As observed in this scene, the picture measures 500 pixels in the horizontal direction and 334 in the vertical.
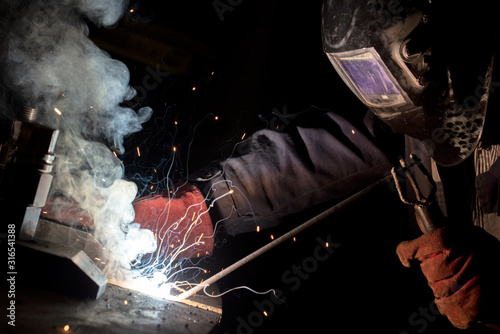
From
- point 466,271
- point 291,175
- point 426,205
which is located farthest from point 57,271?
point 466,271

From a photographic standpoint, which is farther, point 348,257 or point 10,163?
point 348,257

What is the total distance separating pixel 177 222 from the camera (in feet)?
8.18

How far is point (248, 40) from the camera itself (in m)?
4.52

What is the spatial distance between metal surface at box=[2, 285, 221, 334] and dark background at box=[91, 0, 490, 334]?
118 centimetres

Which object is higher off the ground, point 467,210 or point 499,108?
point 499,108

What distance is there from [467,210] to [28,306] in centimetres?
273

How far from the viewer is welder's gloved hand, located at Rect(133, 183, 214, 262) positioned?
2.44 meters

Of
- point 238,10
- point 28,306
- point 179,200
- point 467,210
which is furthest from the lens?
point 238,10

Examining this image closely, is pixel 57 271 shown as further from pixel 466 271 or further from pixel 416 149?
pixel 416 149

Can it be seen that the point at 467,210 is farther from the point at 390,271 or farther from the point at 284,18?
the point at 284,18

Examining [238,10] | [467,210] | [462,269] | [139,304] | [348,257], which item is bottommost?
[348,257]

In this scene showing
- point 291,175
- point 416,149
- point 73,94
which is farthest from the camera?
point 291,175

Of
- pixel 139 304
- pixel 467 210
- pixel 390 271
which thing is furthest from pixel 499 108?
pixel 139 304

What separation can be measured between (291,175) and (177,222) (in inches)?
40.3
